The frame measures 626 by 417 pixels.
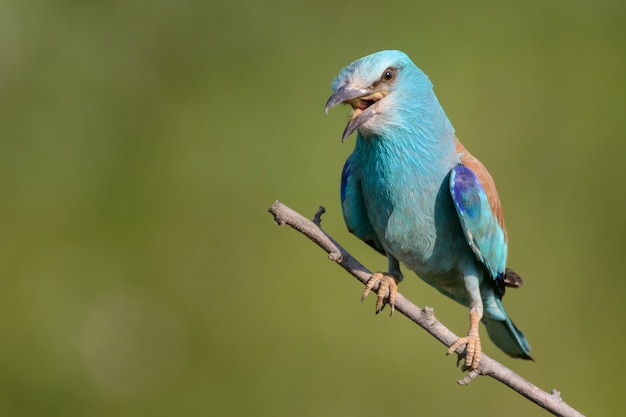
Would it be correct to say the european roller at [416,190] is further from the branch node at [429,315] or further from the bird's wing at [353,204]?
the branch node at [429,315]

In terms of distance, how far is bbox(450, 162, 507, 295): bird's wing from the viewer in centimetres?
347

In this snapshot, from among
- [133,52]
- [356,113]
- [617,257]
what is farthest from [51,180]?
[617,257]

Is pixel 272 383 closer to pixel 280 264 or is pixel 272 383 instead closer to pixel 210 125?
pixel 280 264

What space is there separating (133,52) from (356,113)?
8.79ft

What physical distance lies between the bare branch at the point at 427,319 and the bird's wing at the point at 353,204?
0.49 m

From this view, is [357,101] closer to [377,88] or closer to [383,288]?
[377,88]

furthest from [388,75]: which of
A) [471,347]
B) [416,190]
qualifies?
[471,347]

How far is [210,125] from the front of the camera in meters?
5.50

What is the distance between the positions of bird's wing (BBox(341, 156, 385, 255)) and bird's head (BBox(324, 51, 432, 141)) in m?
0.32

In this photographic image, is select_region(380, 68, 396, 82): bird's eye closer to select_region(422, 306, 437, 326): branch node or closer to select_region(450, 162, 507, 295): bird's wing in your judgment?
select_region(450, 162, 507, 295): bird's wing

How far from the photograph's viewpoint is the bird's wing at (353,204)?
3.71 metres

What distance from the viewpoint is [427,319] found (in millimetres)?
3131

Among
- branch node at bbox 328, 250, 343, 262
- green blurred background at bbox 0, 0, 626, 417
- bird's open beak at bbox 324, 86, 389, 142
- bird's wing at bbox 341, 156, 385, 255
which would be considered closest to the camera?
branch node at bbox 328, 250, 343, 262

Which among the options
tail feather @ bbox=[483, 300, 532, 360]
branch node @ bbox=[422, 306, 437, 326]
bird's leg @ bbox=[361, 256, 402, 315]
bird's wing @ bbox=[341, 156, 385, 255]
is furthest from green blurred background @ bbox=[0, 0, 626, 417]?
branch node @ bbox=[422, 306, 437, 326]
